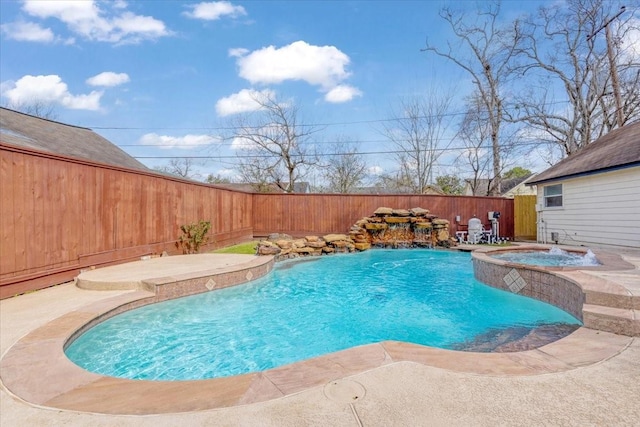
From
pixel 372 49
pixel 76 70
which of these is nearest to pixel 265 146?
pixel 372 49

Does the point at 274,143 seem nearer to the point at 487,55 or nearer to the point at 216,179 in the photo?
the point at 216,179

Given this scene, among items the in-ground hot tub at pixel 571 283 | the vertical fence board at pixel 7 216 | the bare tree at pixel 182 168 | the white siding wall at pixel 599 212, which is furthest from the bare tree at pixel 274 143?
the vertical fence board at pixel 7 216

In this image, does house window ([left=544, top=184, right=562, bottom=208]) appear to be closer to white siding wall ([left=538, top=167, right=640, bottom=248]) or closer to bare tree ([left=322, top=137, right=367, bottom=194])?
white siding wall ([left=538, top=167, right=640, bottom=248])

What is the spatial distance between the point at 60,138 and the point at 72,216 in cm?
656

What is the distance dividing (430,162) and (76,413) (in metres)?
20.6

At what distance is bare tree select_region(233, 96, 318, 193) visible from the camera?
1906cm

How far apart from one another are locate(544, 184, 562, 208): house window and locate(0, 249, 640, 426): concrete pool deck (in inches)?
383

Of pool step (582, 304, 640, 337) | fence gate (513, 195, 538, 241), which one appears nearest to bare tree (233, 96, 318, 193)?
fence gate (513, 195, 538, 241)

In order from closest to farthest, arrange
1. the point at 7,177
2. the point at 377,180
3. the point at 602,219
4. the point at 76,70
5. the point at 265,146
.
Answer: the point at 7,177, the point at 602,219, the point at 76,70, the point at 265,146, the point at 377,180

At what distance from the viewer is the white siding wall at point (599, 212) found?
778 centimetres

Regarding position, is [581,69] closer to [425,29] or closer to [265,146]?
[425,29]

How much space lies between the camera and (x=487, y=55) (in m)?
16.8

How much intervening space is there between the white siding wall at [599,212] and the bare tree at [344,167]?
1339cm

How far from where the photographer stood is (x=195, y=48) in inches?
540
